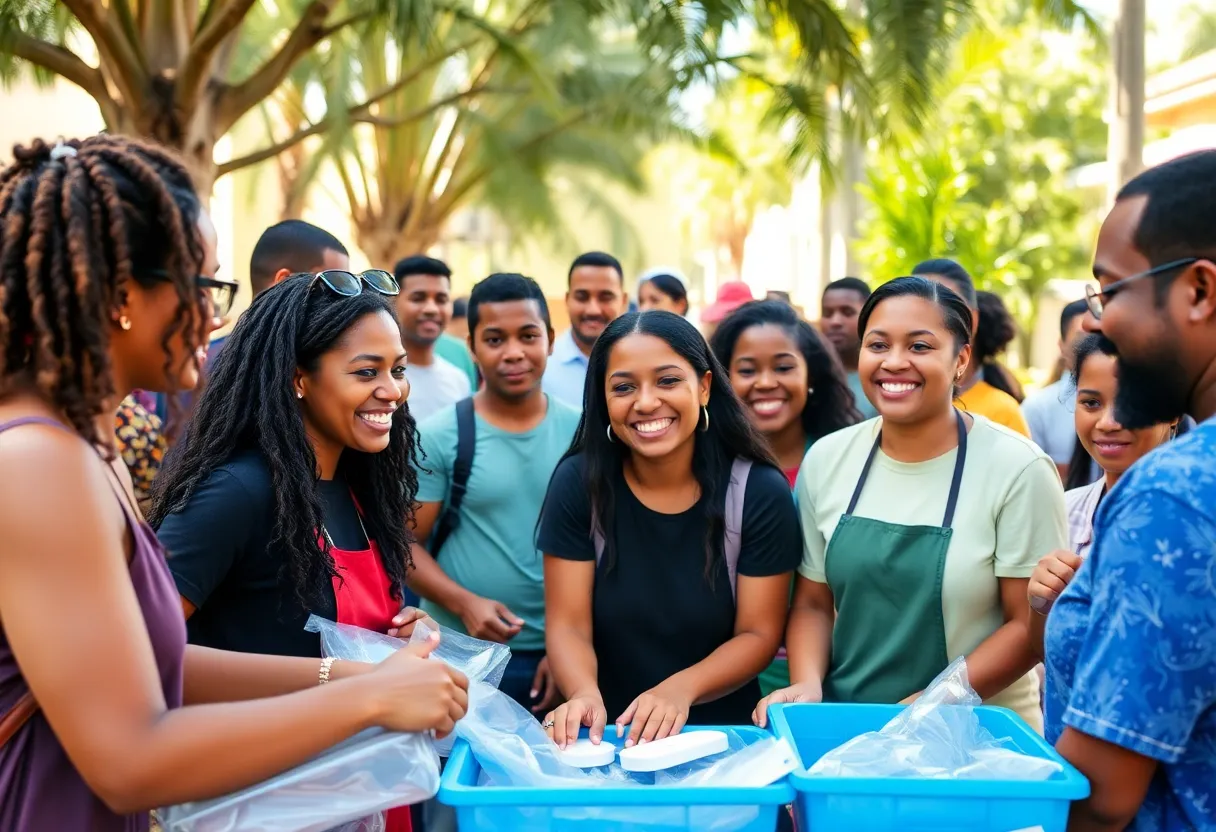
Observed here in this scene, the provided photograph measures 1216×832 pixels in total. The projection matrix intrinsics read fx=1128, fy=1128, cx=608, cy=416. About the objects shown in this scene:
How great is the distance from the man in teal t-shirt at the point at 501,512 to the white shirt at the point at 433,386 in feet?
3.91

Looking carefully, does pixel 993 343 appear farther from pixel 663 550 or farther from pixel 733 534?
pixel 663 550

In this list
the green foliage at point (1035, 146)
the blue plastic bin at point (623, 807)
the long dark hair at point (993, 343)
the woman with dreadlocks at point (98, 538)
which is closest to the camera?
the woman with dreadlocks at point (98, 538)

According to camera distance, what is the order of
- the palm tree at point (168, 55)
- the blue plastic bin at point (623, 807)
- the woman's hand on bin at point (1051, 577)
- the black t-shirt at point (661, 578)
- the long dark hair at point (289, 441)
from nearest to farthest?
the blue plastic bin at point (623, 807) < the woman's hand on bin at point (1051, 577) < the long dark hair at point (289, 441) < the black t-shirt at point (661, 578) < the palm tree at point (168, 55)

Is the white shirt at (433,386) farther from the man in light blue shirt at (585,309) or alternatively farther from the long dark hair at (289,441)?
the long dark hair at (289,441)

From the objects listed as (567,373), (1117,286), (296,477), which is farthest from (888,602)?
(567,373)

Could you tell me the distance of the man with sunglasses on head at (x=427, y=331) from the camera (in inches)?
221

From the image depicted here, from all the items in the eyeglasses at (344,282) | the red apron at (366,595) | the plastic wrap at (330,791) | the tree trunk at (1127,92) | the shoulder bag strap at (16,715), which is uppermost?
the tree trunk at (1127,92)

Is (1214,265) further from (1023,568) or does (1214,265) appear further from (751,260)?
(751,260)

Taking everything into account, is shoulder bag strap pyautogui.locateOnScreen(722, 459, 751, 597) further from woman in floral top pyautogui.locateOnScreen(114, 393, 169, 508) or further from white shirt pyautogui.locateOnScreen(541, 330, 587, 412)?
white shirt pyautogui.locateOnScreen(541, 330, 587, 412)

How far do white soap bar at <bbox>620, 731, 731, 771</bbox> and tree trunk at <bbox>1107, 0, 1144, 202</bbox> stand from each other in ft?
21.7

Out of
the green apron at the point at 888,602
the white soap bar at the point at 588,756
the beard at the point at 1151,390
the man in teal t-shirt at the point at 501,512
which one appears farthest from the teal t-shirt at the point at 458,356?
the beard at the point at 1151,390

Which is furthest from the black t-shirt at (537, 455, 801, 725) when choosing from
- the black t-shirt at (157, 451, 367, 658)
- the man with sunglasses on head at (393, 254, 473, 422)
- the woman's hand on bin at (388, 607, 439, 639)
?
the man with sunglasses on head at (393, 254, 473, 422)

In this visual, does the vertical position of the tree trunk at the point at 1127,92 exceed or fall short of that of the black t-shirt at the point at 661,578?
it exceeds it

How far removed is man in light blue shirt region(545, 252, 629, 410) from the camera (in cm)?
579
